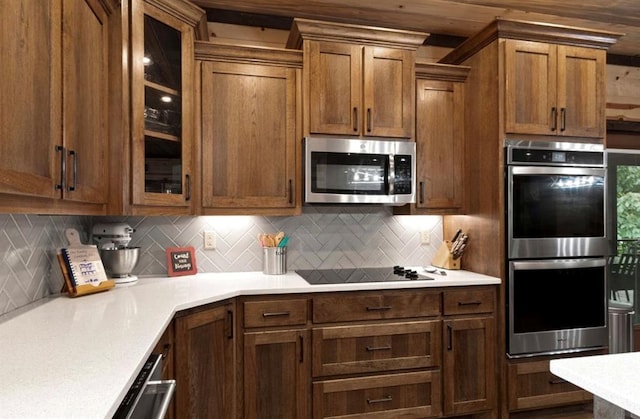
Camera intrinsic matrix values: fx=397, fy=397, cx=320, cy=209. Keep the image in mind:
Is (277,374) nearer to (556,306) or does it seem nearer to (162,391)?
(162,391)

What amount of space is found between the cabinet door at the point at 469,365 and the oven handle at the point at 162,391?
165 centimetres

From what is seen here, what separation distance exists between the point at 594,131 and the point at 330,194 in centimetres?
178

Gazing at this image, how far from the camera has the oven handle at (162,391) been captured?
1.14m

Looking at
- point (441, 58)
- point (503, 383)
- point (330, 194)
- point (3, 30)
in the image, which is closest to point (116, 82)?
point (3, 30)

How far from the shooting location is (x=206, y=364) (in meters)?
1.90

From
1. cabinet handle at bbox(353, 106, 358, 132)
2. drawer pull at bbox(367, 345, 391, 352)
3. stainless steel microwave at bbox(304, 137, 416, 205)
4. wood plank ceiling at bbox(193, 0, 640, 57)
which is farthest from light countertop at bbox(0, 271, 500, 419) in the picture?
wood plank ceiling at bbox(193, 0, 640, 57)

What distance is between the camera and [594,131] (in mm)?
2590

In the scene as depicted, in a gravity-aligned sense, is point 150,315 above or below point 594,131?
below

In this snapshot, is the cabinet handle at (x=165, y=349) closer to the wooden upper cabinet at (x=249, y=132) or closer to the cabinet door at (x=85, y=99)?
the cabinet door at (x=85, y=99)

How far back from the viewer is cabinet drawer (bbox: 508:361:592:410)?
241cm

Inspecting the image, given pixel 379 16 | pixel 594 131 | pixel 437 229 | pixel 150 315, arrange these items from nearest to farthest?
pixel 150 315 < pixel 594 131 < pixel 379 16 < pixel 437 229

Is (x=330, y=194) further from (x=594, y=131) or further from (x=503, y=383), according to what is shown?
(x=594, y=131)

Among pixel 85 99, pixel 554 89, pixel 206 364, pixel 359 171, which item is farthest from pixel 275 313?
pixel 554 89

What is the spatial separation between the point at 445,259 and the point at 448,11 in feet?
5.63
